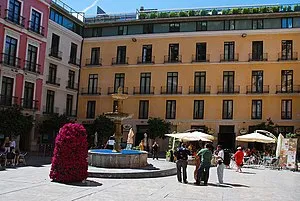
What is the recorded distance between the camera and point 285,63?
38219 millimetres

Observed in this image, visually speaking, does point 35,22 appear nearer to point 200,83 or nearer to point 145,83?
point 145,83

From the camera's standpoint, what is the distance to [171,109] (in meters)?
41.1

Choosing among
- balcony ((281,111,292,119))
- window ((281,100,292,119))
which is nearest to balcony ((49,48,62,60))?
window ((281,100,292,119))

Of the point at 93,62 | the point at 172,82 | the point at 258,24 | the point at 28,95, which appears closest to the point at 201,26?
the point at 258,24

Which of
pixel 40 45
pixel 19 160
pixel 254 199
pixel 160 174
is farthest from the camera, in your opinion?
pixel 40 45

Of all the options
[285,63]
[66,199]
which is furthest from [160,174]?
[285,63]

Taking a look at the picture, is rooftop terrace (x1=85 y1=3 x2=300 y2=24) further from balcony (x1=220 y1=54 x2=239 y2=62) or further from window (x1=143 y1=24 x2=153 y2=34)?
balcony (x1=220 y1=54 x2=239 y2=62)

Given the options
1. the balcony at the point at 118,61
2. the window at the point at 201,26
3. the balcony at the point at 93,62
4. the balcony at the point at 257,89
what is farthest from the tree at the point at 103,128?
the balcony at the point at 257,89

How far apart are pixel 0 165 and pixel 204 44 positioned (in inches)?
1104

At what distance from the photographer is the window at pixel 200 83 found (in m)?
40.4

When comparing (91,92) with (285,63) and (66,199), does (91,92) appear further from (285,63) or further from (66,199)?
(66,199)

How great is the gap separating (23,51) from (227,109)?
68.5 feet

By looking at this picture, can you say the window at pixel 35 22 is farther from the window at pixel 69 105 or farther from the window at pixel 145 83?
the window at pixel 145 83

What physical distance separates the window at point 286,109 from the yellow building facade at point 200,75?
0.09 metres
